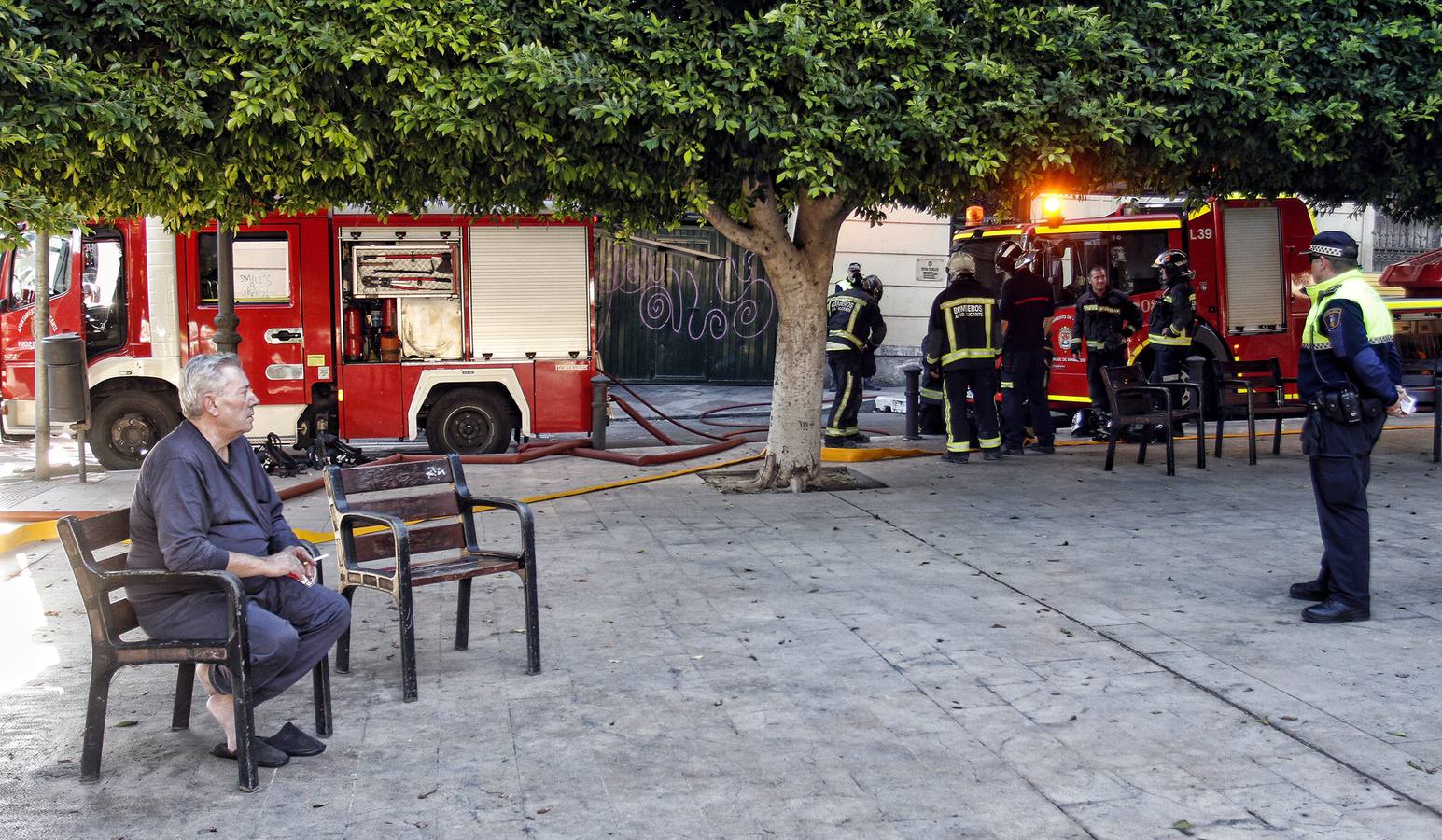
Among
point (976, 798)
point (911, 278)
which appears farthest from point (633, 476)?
point (911, 278)

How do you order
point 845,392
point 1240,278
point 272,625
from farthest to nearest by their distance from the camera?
point 1240,278, point 845,392, point 272,625

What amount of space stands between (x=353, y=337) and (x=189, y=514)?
29.2 ft

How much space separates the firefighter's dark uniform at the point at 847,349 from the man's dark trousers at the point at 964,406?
1225mm

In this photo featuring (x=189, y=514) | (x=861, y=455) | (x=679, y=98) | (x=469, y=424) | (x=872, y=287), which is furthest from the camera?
(x=872, y=287)

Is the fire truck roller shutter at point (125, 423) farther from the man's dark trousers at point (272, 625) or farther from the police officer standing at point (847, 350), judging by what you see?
the man's dark trousers at point (272, 625)

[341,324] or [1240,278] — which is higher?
[1240,278]

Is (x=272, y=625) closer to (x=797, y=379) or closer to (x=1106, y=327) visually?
(x=797, y=379)

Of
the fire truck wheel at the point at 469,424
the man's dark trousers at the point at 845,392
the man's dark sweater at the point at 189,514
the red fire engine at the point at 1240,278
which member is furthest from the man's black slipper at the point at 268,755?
the red fire engine at the point at 1240,278

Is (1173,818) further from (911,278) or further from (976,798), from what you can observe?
(911,278)

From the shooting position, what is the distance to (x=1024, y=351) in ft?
41.4

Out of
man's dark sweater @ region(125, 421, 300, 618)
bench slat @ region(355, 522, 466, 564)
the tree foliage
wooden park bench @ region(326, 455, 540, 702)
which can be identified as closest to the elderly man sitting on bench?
man's dark sweater @ region(125, 421, 300, 618)

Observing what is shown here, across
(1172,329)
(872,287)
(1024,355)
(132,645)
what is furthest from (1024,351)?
(132,645)

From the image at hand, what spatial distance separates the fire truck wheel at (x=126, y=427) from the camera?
12508 mm

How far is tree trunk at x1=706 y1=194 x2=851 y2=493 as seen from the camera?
10.2m
